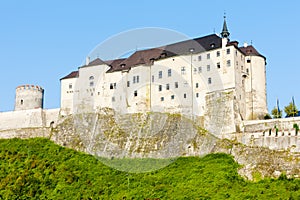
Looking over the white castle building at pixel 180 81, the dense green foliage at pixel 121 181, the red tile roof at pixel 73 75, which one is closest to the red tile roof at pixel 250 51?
the white castle building at pixel 180 81

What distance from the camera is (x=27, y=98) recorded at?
86.8 m

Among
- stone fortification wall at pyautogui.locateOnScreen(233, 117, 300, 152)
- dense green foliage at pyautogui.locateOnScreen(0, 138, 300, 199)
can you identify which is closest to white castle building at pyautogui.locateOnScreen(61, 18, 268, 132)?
stone fortification wall at pyautogui.locateOnScreen(233, 117, 300, 152)

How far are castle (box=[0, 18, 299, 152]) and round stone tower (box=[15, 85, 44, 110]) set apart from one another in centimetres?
3

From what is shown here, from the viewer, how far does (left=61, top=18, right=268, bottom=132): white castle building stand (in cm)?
7131

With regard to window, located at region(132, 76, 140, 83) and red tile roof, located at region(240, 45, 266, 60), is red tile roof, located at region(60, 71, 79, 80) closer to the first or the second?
window, located at region(132, 76, 140, 83)

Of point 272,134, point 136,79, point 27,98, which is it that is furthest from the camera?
point 27,98

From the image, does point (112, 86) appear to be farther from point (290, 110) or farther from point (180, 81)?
point (290, 110)

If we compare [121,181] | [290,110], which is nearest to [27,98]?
[121,181]

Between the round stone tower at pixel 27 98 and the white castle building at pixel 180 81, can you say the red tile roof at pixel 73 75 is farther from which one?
the round stone tower at pixel 27 98

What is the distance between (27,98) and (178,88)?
84.2ft

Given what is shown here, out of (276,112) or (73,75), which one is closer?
(276,112)

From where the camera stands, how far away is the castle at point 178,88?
70.4 m

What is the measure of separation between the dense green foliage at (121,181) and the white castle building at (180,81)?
9.06m

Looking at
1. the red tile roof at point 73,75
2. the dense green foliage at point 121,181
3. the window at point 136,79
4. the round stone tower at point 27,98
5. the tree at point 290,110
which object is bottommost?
the dense green foliage at point 121,181
